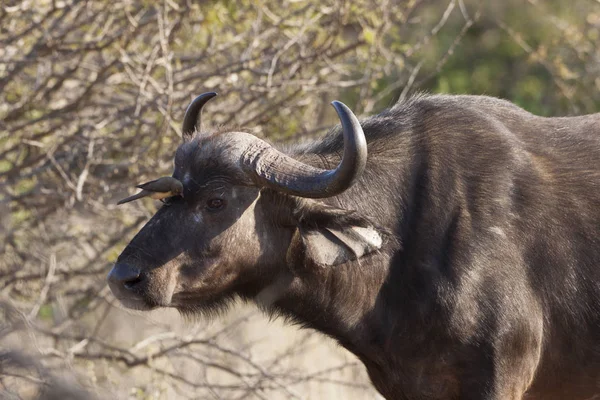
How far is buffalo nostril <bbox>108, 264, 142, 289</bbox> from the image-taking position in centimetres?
473

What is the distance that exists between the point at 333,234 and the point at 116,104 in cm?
344

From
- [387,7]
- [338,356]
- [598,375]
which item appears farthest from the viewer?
[338,356]

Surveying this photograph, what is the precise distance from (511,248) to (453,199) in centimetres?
38

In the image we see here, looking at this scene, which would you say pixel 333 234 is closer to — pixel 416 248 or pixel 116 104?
pixel 416 248

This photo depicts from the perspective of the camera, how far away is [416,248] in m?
5.11

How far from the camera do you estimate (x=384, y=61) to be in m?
8.73

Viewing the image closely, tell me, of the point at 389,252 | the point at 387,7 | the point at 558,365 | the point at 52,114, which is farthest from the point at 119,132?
the point at 558,365

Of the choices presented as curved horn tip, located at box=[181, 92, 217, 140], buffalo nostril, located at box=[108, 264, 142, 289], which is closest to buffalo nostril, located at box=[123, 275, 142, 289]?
buffalo nostril, located at box=[108, 264, 142, 289]

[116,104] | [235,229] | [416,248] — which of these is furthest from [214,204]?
[116,104]

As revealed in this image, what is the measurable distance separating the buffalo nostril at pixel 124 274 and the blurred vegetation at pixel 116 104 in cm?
235

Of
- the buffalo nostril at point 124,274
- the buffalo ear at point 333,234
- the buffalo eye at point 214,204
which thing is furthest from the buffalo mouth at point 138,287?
the buffalo ear at point 333,234

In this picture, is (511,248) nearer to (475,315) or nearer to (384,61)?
(475,315)

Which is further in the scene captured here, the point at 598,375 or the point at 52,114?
the point at 52,114

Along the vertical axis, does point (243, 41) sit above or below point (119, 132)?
above
